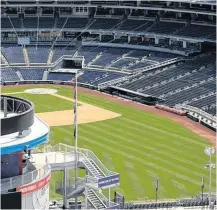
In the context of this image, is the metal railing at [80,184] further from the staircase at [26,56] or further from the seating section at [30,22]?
the seating section at [30,22]

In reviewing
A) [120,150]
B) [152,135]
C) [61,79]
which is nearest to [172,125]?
[152,135]

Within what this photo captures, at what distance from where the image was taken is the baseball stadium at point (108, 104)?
132 ft

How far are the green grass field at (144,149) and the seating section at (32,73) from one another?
2103 centimetres

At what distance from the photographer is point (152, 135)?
8081 cm

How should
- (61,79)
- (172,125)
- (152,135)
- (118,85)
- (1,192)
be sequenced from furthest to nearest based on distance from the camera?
1. (61,79)
2. (118,85)
3. (172,125)
4. (152,135)
5. (1,192)

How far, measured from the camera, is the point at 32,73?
120625mm

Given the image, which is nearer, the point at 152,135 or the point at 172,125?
the point at 152,135

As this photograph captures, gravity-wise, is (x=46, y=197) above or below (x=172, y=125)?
above

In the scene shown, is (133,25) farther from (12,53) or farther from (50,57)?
(12,53)

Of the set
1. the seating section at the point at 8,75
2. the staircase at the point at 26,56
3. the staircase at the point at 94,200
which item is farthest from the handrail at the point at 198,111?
the staircase at the point at 94,200

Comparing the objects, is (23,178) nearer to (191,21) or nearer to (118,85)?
(118,85)

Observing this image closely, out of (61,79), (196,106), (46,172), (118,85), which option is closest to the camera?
(46,172)

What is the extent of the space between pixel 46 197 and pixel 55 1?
102 meters

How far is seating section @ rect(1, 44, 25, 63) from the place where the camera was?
412 feet
